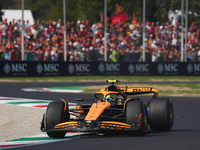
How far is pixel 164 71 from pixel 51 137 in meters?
24.8

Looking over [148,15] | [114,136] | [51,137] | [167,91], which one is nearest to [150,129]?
[114,136]

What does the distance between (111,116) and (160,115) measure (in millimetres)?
1073

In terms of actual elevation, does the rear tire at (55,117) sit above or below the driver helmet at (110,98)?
below

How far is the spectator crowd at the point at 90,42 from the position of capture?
104 feet

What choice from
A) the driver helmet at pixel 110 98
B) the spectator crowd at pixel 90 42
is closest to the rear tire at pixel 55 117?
the driver helmet at pixel 110 98

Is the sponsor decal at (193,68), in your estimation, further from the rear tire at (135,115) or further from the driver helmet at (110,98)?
the rear tire at (135,115)

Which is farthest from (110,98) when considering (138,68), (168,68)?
(168,68)

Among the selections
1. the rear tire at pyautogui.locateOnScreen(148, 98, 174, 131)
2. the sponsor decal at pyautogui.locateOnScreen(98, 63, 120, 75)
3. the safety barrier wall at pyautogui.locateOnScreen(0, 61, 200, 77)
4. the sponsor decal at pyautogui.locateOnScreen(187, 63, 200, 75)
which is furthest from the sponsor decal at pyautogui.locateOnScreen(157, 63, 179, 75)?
the rear tire at pyautogui.locateOnScreen(148, 98, 174, 131)

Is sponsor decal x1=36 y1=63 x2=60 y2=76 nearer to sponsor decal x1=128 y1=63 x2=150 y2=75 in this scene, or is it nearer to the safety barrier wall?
the safety barrier wall

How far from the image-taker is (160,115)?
10414 mm

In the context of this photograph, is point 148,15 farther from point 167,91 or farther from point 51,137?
point 51,137

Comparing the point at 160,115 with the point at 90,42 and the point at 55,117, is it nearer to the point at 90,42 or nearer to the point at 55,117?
the point at 55,117

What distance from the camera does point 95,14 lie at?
45344 millimetres

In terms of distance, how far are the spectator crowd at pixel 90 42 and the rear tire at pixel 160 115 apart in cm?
2128
